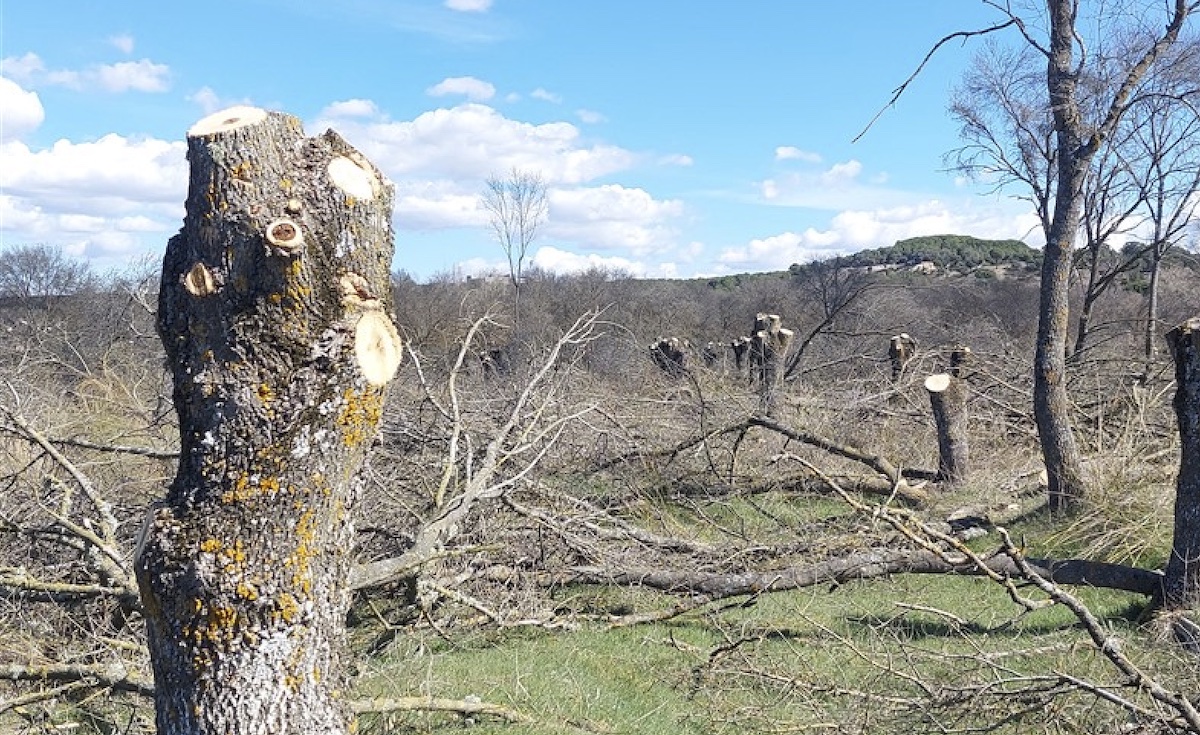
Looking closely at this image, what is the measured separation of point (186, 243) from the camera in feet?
8.66

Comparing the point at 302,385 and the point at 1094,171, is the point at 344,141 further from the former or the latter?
the point at 1094,171

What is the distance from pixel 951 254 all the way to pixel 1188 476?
54980 mm

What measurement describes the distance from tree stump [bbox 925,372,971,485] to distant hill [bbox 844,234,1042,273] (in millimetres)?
41228

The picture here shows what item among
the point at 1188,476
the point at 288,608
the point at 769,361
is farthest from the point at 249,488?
the point at 769,361

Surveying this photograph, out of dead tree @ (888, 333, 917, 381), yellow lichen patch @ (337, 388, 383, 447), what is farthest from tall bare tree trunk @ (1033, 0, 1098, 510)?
yellow lichen patch @ (337, 388, 383, 447)

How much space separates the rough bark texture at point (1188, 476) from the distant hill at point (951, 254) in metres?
45.6

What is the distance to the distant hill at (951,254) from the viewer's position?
177 ft

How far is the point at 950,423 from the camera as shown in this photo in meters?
9.94

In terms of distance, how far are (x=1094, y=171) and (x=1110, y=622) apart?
52.0 feet

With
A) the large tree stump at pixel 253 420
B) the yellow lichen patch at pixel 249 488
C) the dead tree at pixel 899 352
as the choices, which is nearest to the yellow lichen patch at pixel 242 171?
the large tree stump at pixel 253 420

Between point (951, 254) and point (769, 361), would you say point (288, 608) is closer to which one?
point (769, 361)

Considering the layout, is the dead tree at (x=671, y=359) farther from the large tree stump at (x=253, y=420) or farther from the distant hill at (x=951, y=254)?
the distant hill at (x=951, y=254)

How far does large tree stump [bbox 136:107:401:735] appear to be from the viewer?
2588mm

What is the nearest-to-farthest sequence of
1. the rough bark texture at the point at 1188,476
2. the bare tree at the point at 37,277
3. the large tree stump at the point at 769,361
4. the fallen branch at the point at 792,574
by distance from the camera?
the rough bark texture at the point at 1188,476, the fallen branch at the point at 792,574, the large tree stump at the point at 769,361, the bare tree at the point at 37,277
